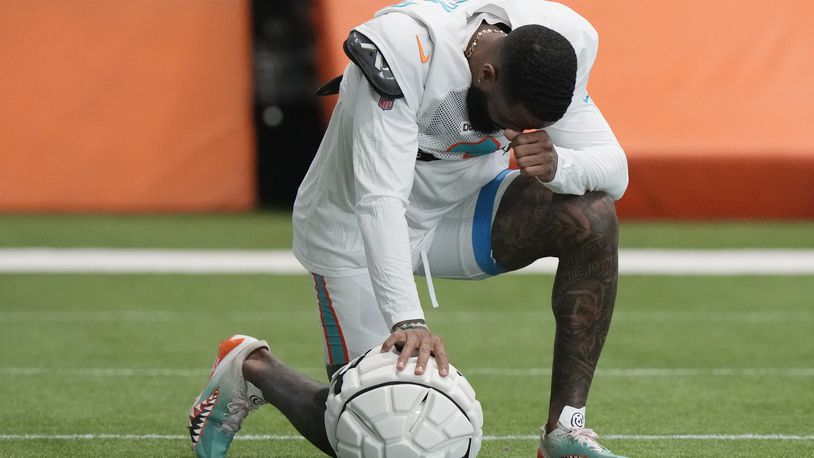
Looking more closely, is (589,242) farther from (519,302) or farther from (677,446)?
(519,302)

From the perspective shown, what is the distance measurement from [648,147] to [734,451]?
5.81 m

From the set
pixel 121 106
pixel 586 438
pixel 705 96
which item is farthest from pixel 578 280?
pixel 121 106

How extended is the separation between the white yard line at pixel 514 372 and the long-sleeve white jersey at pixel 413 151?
1349 mm

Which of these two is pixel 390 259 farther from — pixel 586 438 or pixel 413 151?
pixel 586 438

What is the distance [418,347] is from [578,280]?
504 millimetres

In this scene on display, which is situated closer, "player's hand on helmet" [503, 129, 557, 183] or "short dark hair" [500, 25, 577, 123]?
"short dark hair" [500, 25, 577, 123]

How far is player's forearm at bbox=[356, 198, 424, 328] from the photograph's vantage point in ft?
8.48

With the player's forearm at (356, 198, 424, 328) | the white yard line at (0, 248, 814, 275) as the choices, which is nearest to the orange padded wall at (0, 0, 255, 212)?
the white yard line at (0, 248, 814, 275)

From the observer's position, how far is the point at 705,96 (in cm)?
919

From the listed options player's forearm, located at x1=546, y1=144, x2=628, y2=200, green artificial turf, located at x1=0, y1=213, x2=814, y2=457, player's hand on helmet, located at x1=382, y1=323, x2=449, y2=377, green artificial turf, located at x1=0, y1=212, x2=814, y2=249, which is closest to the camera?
player's hand on helmet, located at x1=382, y1=323, x2=449, y2=377

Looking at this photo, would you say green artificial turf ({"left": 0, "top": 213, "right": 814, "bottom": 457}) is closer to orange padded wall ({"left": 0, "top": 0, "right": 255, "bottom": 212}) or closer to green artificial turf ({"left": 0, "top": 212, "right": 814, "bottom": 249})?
green artificial turf ({"left": 0, "top": 212, "right": 814, "bottom": 249})

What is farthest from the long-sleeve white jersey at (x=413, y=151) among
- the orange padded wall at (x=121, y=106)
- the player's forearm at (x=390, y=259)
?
the orange padded wall at (x=121, y=106)

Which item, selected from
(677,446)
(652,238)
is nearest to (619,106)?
(652,238)

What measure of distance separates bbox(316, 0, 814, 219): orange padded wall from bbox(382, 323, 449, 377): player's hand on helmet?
6.36 m
